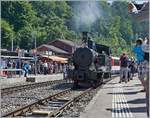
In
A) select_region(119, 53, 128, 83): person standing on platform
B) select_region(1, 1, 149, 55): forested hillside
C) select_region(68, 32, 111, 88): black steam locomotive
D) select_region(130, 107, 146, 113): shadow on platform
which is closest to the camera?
select_region(130, 107, 146, 113): shadow on platform

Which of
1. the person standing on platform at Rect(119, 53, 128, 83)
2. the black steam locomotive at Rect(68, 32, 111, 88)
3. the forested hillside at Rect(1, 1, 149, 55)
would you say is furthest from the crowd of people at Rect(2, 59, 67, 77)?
the forested hillside at Rect(1, 1, 149, 55)

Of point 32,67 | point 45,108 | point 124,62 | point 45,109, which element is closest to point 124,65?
point 124,62

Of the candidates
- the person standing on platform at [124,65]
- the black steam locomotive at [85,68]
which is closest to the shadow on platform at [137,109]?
the black steam locomotive at [85,68]

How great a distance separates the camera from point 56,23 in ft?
430

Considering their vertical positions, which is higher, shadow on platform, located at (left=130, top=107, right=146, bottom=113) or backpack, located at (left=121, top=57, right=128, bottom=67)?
backpack, located at (left=121, top=57, right=128, bottom=67)

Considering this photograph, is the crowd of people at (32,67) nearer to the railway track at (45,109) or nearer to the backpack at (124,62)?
the backpack at (124,62)

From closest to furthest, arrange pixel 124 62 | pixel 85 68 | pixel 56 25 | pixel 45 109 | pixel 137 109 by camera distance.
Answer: pixel 137 109
pixel 45 109
pixel 85 68
pixel 124 62
pixel 56 25

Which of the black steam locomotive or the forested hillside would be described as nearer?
the black steam locomotive

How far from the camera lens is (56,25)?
12988 centimetres

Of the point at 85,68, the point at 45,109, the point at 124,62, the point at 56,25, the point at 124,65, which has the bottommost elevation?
the point at 45,109

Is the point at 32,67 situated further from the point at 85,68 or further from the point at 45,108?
the point at 45,108

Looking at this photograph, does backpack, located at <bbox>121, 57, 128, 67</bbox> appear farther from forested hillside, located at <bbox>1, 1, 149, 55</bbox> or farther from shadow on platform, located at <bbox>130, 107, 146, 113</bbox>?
forested hillside, located at <bbox>1, 1, 149, 55</bbox>

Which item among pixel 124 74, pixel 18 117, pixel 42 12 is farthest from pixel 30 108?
pixel 42 12

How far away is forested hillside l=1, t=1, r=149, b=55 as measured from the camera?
319 feet
